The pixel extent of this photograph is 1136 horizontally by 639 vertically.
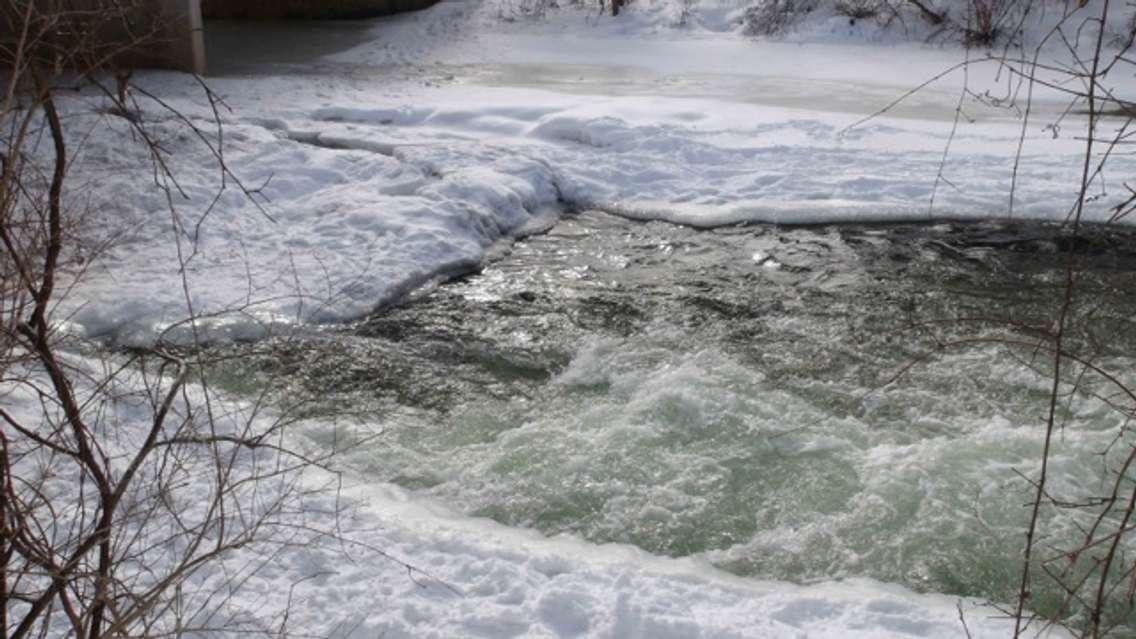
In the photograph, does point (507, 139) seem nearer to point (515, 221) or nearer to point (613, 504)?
point (515, 221)

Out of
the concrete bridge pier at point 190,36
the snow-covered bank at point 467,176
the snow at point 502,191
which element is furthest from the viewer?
the concrete bridge pier at point 190,36

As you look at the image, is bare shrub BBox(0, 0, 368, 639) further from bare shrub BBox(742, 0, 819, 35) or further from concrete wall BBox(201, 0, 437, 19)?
concrete wall BBox(201, 0, 437, 19)

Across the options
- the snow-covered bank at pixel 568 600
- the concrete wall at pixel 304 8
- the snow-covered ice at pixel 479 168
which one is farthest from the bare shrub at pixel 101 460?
the concrete wall at pixel 304 8

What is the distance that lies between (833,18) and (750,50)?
1.73m

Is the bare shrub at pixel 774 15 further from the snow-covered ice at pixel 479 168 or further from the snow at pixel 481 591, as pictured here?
the snow at pixel 481 591

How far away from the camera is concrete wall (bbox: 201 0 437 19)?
19.2 meters

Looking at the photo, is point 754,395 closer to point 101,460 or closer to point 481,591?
point 481,591

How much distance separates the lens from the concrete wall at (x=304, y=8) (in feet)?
63.1

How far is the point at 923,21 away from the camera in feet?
54.7

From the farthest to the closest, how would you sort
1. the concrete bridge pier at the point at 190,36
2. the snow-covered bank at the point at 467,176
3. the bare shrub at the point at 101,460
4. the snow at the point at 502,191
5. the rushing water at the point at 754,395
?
the concrete bridge pier at the point at 190,36 < the snow-covered bank at the point at 467,176 < the rushing water at the point at 754,395 < the snow at the point at 502,191 < the bare shrub at the point at 101,460

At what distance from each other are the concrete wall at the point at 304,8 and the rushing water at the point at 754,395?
11.3m

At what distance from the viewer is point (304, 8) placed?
63.6 feet

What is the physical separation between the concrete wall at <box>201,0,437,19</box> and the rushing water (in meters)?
11.3

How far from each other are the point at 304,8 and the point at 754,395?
1499 centimetres
